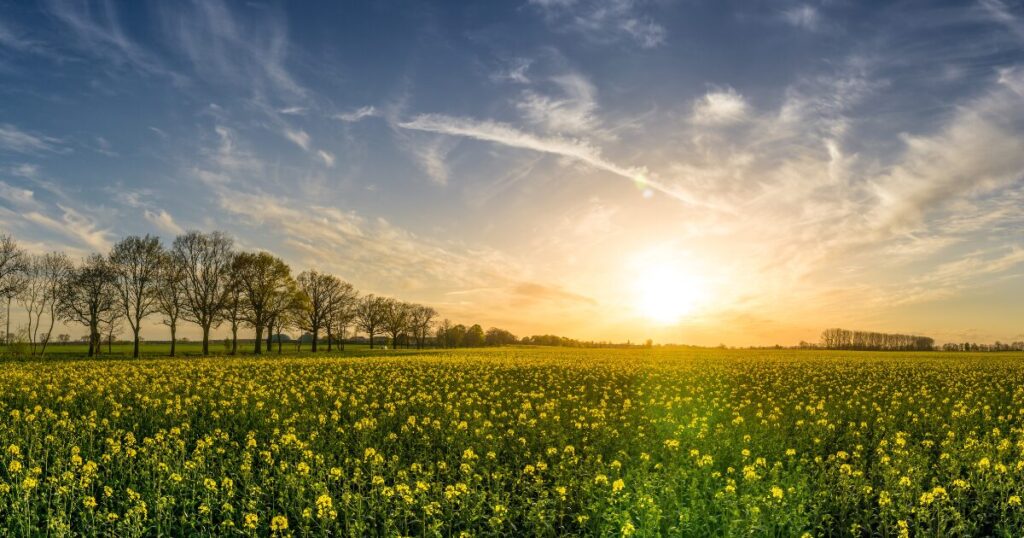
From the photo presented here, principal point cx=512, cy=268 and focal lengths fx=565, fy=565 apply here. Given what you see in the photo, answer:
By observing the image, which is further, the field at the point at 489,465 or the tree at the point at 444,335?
the tree at the point at 444,335

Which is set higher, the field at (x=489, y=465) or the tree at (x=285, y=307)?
the tree at (x=285, y=307)

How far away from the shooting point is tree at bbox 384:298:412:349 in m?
102

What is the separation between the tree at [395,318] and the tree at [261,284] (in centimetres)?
3481

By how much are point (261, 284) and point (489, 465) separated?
6028 centimetres

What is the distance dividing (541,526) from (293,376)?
67.2 feet

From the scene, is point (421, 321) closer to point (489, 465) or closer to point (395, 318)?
point (395, 318)

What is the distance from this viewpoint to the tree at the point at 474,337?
13200 cm

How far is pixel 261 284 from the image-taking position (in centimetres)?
6444

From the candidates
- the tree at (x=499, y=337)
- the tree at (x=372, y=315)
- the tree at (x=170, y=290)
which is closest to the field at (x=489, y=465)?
the tree at (x=170, y=290)

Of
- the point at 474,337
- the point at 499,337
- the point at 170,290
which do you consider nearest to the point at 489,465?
the point at 170,290

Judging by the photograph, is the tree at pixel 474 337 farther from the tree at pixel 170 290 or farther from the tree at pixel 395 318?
the tree at pixel 170 290

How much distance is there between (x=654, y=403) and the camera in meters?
19.1

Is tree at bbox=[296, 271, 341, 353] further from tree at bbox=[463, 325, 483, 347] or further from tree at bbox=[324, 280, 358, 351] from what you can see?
tree at bbox=[463, 325, 483, 347]

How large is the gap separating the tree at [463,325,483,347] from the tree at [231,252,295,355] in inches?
2661
